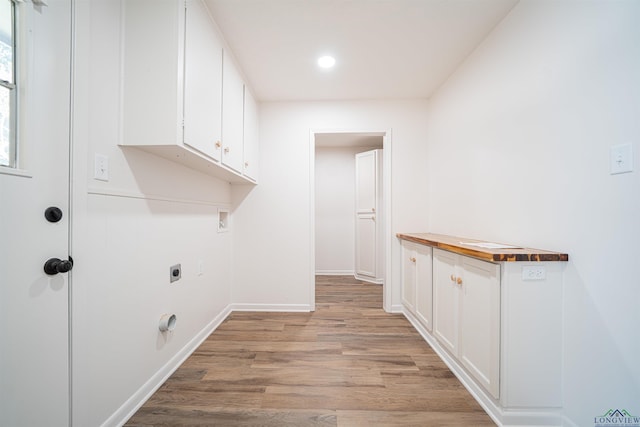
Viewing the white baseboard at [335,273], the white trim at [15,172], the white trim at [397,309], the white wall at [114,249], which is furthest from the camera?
the white baseboard at [335,273]

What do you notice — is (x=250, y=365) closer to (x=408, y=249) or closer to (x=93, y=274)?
(x=93, y=274)

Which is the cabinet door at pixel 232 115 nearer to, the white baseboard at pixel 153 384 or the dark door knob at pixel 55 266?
the dark door knob at pixel 55 266

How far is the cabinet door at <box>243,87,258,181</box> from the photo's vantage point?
2256mm

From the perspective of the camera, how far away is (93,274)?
1.06m

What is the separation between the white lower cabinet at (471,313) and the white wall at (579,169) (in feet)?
0.81

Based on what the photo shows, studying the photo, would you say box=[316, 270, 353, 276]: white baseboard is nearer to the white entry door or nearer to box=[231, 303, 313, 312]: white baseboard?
box=[231, 303, 313, 312]: white baseboard

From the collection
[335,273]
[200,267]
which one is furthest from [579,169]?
[335,273]

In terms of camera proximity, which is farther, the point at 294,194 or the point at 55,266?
Answer: the point at 294,194

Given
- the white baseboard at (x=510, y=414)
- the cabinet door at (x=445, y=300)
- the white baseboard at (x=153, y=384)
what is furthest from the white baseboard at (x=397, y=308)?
the white baseboard at (x=153, y=384)

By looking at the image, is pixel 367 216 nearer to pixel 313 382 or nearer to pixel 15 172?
pixel 313 382

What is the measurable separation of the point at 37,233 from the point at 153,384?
3.68 feet

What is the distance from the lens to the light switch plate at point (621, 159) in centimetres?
94

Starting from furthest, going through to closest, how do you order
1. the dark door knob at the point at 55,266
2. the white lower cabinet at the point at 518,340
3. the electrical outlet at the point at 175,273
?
the electrical outlet at the point at 175,273 < the white lower cabinet at the point at 518,340 < the dark door knob at the point at 55,266

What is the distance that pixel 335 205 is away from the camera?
14.5ft
